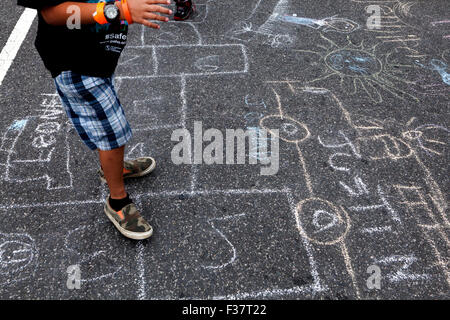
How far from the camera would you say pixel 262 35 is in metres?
3.82

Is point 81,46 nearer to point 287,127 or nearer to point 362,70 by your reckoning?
point 287,127

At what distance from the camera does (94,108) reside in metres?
1.77

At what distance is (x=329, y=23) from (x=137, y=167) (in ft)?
9.67

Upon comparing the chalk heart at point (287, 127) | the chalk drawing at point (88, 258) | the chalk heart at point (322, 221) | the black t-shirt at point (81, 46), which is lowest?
the chalk heart at point (322, 221)

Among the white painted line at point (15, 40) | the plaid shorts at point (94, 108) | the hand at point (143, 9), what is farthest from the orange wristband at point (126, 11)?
the white painted line at point (15, 40)

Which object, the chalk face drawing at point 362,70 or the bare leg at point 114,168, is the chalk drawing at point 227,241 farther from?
the chalk face drawing at point 362,70

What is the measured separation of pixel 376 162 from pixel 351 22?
2.23 metres

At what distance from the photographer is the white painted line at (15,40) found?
11.1ft

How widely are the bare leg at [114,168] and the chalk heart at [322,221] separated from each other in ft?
3.79

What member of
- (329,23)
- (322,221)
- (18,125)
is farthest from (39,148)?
(329,23)

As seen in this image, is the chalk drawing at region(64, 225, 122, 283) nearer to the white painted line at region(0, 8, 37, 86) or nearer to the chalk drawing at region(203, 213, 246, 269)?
the chalk drawing at region(203, 213, 246, 269)

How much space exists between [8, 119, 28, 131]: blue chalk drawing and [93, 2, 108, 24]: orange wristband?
169 cm

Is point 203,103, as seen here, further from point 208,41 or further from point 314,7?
point 314,7
